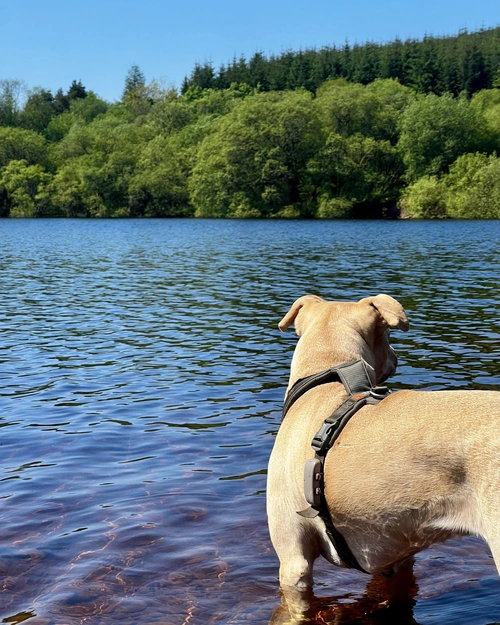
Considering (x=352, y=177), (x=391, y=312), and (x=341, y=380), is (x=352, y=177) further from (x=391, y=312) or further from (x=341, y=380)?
(x=341, y=380)

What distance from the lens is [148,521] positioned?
6.80m

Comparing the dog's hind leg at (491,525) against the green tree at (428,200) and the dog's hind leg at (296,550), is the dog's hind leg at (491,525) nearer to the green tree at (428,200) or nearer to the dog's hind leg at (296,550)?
the dog's hind leg at (296,550)

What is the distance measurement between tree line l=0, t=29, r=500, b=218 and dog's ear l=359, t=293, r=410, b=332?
8335 centimetres

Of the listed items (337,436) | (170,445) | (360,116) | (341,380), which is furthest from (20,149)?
(337,436)

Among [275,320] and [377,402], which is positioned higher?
[377,402]

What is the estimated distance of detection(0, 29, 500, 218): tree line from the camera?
9538 centimetres

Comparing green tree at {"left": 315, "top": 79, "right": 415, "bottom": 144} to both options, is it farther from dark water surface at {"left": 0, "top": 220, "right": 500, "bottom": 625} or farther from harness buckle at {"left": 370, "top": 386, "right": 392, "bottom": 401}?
harness buckle at {"left": 370, "top": 386, "right": 392, "bottom": 401}

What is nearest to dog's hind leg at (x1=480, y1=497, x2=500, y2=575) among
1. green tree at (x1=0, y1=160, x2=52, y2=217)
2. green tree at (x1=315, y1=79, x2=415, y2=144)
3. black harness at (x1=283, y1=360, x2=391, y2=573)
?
black harness at (x1=283, y1=360, x2=391, y2=573)

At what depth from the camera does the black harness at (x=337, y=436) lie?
391 centimetres

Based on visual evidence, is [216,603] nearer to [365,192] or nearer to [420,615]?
[420,615]

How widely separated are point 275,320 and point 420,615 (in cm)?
1401

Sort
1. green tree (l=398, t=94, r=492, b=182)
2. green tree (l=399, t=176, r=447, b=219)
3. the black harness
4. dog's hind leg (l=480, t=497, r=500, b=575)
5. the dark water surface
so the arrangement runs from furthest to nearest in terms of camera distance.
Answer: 1. green tree (l=398, t=94, r=492, b=182)
2. green tree (l=399, t=176, r=447, b=219)
3. the dark water surface
4. the black harness
5. dog's hind leg (l=480, t=497, r=500, b=575)

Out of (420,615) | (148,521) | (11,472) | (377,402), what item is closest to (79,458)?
(11,472)

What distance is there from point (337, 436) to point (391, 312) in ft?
3.97
